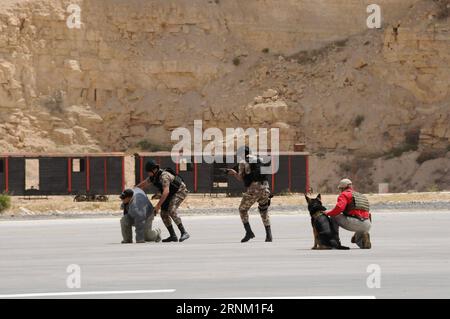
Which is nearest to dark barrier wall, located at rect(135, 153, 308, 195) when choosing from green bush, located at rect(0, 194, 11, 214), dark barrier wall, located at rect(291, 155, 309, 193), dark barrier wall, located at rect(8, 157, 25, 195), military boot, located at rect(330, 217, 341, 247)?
dark barrier wall, located at rect(291, 155, 309, 193)

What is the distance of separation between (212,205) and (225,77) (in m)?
21.7

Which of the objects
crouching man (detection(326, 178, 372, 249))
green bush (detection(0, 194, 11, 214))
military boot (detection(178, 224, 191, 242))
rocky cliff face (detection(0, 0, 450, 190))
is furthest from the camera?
rocky cliff face (detection(0, 0, 450, 190))

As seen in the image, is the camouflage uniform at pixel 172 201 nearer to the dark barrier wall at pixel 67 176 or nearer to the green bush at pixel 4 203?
the green bush at pixel 4 203

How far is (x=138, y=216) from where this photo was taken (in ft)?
64.7

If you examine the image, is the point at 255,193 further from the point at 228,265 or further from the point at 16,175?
the point at 16,175

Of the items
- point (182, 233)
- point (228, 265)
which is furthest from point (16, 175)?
point (228, 265)

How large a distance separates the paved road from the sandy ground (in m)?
14.9

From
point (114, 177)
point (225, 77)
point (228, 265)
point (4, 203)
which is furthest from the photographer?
point (225, 77)

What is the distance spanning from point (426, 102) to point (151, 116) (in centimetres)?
1602

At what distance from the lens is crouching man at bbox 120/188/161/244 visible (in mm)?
19656

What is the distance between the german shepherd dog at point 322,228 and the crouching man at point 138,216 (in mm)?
3562

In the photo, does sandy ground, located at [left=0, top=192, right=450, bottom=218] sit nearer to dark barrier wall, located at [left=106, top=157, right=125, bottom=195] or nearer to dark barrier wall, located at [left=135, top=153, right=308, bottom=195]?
dark barrier wall, located at [left=135, top=153, right=308, bottom=195]

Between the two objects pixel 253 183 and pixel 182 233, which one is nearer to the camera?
pixel 253 183
